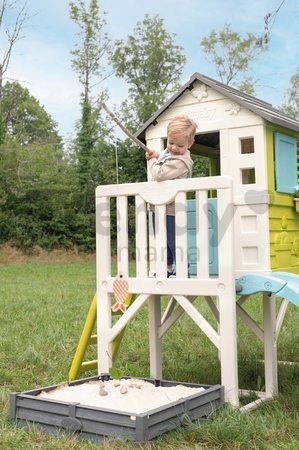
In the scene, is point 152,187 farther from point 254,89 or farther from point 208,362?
point 254,89

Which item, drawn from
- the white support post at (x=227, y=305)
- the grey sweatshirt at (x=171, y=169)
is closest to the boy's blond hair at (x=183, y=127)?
the grey sweatshirt at (x=171, y=169)

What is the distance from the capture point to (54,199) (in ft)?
69.1

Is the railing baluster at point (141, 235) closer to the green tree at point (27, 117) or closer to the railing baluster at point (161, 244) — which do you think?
the railing baluster at point (161, 244)

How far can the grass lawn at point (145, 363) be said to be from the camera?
296 centimetres

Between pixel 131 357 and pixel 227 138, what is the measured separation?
7.26ft

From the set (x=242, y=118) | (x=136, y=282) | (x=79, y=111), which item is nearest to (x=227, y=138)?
(x=242, y=118)

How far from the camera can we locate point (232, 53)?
92.5 ft

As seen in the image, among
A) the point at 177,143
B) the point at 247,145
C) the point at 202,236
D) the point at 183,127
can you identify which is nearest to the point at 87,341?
the point at 202,236

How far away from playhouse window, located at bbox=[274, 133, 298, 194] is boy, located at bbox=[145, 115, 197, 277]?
59cm

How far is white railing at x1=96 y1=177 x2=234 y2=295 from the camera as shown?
11.3ft

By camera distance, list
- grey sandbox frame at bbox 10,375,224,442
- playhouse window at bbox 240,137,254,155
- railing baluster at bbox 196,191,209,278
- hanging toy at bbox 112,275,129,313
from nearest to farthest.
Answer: grey sandbox frame at bbox 10,375,224,442, railing baluster at bbox 196,191,209,278, hanging toy at bbox 112,275,129,313, playhouse window at bbox 240,137,254,155

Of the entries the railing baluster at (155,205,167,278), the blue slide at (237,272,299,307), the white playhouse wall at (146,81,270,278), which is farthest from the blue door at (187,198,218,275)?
the railing baluster at (155,205,167,278)

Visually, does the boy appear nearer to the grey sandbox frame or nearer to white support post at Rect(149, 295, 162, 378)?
white support post at Rect(149, 295, 162, 378)

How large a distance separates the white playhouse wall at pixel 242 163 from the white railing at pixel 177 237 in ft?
1.15
